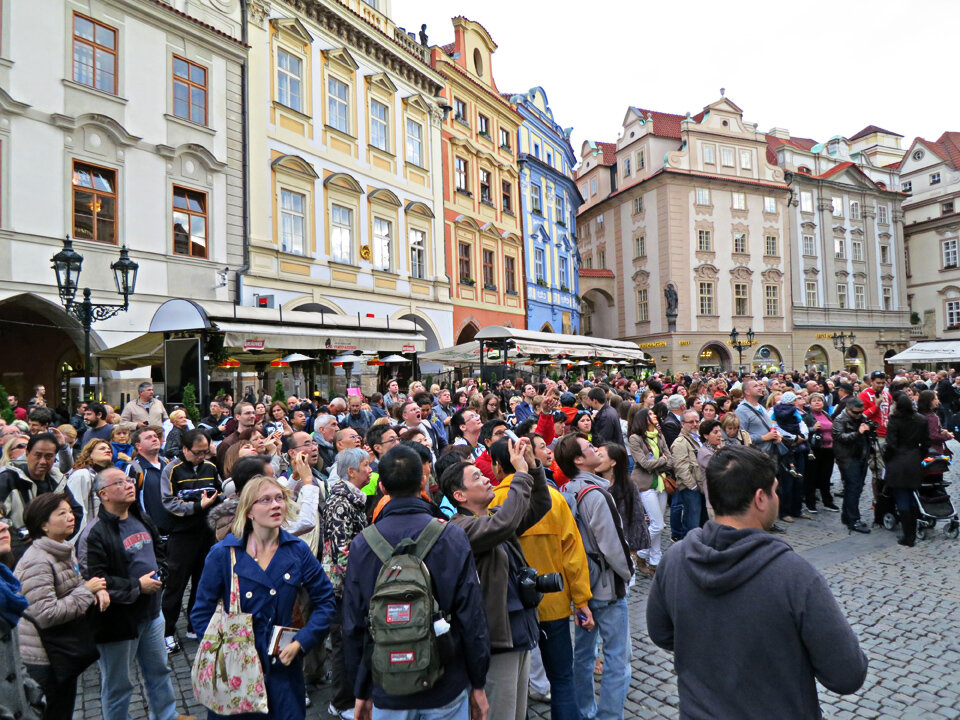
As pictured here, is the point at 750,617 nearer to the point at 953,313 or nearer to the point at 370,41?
the point at 370,41

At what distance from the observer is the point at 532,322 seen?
1305 inches

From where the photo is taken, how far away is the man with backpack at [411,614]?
2578 millimetres

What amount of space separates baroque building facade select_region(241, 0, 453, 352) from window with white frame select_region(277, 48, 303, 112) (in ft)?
0.13

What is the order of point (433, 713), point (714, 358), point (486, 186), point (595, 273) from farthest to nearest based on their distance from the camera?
point (595, 273), point (714, 358), point (486, 186), point (433, 713)

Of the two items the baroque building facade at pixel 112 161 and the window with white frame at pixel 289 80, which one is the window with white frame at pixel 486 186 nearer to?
the window with white frame at pixel 289 80

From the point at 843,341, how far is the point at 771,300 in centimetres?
638

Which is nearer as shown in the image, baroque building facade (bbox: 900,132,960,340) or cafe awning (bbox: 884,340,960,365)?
cafe awning (bbox: 884,340,960,365)

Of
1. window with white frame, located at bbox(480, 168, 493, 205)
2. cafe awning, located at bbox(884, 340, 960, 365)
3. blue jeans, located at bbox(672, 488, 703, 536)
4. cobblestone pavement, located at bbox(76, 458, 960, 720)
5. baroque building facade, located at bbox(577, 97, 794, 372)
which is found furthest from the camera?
baroque building facade, located at bbox(577, 97, 794, 372)

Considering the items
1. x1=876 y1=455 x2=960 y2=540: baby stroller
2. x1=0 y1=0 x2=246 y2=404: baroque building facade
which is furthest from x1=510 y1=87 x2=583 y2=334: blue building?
x1=876 y1=455 x2=960 y2=540: baby stroller

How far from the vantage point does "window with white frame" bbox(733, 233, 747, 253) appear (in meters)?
43.5

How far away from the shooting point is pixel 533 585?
3.26 metres

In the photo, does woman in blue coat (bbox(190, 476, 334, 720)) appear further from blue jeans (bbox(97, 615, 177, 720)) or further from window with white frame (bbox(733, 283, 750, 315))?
window with white frame (bbox(733, 283, 750, 315))

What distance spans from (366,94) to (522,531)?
22110mm

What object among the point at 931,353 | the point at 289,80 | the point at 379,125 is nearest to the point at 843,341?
the point at 931,353
